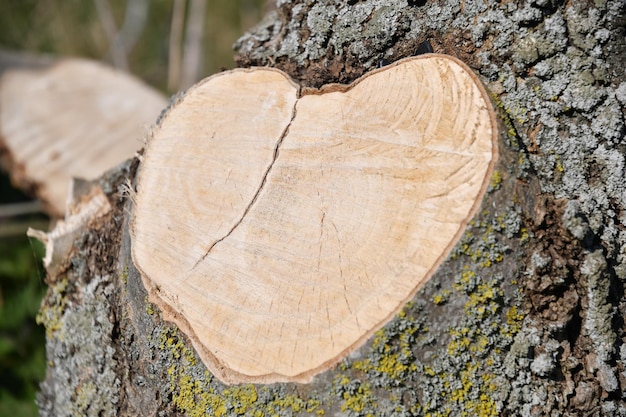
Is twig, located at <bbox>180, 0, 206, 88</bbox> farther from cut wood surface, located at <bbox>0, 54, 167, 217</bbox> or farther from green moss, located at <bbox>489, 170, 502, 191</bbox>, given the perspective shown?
green moss, located at <bbox>489, 170, 502, 191</bbox>

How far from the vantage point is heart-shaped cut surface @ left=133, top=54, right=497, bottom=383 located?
1.11m

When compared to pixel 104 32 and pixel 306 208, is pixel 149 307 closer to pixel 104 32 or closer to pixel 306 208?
pixel 306 208

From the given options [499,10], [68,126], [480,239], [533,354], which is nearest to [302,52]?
[499,10]

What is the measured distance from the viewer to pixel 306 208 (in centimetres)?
122

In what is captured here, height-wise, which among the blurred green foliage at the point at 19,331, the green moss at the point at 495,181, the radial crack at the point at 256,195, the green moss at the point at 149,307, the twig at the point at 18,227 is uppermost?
the green moss at the point at 495,181

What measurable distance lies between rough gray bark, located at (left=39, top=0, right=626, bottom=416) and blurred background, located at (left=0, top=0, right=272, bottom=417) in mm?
2558

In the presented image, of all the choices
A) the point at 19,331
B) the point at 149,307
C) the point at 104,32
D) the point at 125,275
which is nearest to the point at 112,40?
the point at 104,32

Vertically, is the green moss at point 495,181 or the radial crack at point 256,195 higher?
the green moss at point 495,181

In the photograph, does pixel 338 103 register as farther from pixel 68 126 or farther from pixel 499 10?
pixel 68 126

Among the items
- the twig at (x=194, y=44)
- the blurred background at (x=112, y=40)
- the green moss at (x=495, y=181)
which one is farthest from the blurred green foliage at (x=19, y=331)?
the green moss at (x=495, y=181)

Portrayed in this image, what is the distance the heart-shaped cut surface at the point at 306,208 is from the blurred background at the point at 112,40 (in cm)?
271

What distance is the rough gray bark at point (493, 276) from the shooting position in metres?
1.12

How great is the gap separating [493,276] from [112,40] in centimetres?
418

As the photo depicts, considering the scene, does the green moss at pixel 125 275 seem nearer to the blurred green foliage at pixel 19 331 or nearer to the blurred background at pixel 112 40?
the blurred green foliage at pixel 19 331
